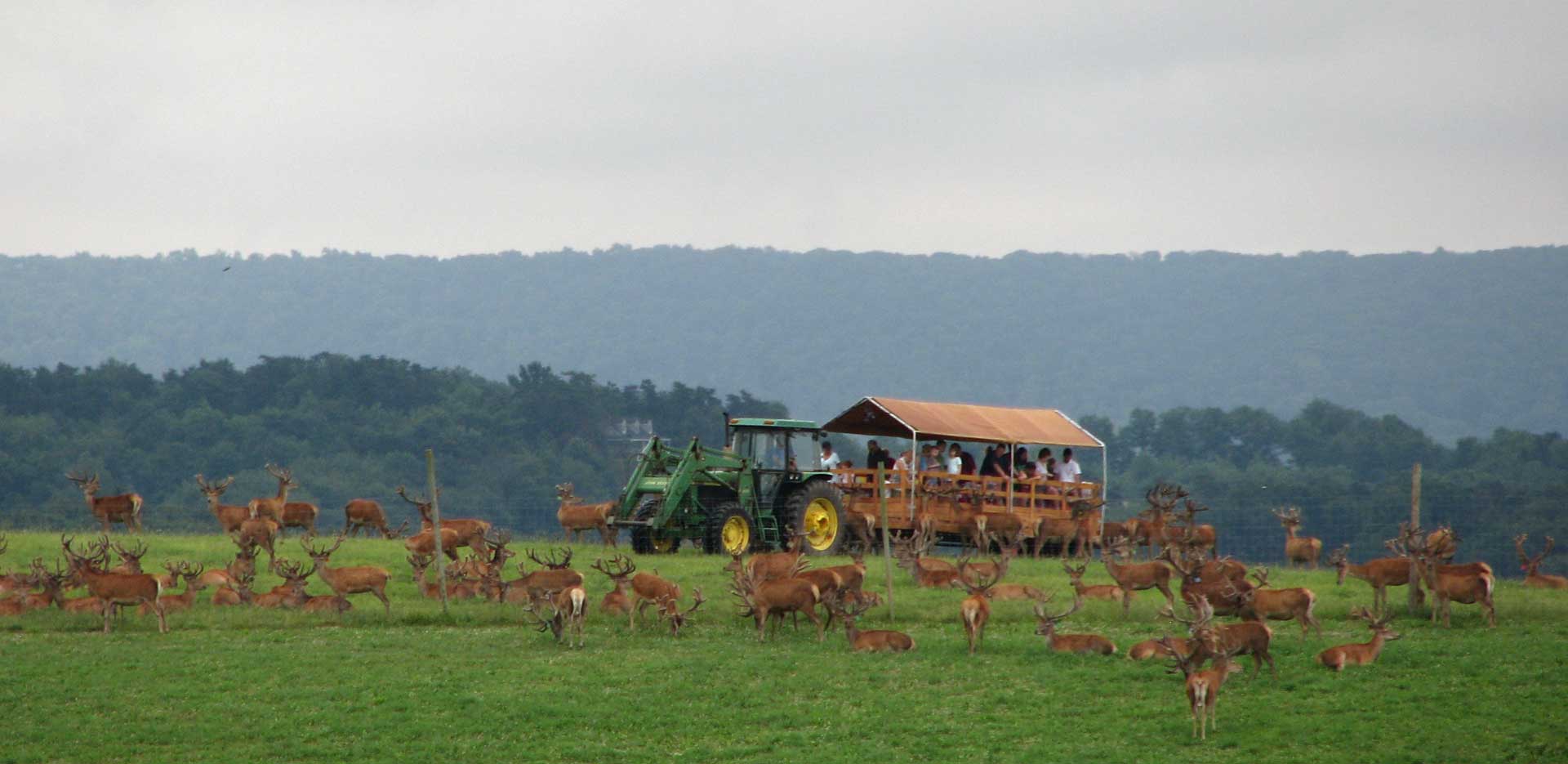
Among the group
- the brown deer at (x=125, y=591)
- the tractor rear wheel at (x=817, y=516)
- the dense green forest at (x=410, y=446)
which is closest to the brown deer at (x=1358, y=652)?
the tractor rear wheel at (x=817, y=516)

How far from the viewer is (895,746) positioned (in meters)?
14.6

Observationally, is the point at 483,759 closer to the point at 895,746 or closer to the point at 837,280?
the point at 895,746

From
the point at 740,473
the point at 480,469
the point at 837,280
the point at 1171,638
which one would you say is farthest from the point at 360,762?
the point at 837,280

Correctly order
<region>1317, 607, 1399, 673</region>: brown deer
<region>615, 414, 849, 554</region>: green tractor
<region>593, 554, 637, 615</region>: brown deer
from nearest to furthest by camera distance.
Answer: <region>1317, 607, 1399, 673</region>: brown deer < <region>593, 554, 637, 615</region>: brown deer < <region>615, 414, 849, 554</region>: green tractor

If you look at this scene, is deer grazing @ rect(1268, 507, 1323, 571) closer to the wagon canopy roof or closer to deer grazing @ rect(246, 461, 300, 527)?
the wagon canopy roof

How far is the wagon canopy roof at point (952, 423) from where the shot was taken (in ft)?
99.6

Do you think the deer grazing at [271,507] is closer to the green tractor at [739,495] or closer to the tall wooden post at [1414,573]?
the green tractor at [739,495]

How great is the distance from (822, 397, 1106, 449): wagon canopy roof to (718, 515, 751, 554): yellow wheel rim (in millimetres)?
A: 2979

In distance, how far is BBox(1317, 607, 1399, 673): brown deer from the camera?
661 inches

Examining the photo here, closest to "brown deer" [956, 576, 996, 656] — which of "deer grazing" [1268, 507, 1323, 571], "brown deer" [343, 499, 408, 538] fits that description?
"deer grazing" [1268, 507, 1323, 571]

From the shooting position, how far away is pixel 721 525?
2747 centimetres

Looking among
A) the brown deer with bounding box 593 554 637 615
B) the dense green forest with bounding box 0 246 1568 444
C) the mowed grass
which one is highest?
the dense green forest with bounding box 0 246 1568 444

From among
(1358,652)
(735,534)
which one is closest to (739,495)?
(735,534)

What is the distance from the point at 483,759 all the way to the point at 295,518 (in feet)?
52.3
